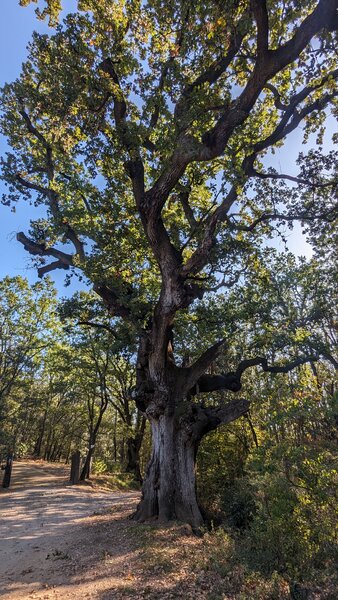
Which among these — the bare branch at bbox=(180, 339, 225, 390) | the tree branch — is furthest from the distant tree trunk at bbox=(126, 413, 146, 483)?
the tree branch

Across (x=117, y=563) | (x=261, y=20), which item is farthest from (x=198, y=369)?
(x=261, y=20)

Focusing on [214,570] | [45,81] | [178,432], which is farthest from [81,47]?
[214,570]

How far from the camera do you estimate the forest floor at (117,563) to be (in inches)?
201

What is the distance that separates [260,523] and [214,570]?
132cm

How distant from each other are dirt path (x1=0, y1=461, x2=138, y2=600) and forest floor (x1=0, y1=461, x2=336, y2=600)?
0.02m

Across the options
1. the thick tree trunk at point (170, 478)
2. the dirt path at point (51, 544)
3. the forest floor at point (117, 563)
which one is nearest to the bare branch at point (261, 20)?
the forest floor at point (117, 563)

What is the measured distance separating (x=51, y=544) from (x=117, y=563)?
2719 millimetres

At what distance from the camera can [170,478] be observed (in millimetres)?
9633

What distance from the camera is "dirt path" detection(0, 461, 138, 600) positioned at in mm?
5684

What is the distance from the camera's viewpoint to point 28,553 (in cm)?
762

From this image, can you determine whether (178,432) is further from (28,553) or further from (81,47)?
(81,47)

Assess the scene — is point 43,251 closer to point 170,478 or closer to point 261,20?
point 170,478

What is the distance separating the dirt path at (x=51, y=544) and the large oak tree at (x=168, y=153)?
205cm

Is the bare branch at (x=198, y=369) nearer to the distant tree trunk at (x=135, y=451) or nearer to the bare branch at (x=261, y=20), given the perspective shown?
the bare branch at (x=261, y=20)
